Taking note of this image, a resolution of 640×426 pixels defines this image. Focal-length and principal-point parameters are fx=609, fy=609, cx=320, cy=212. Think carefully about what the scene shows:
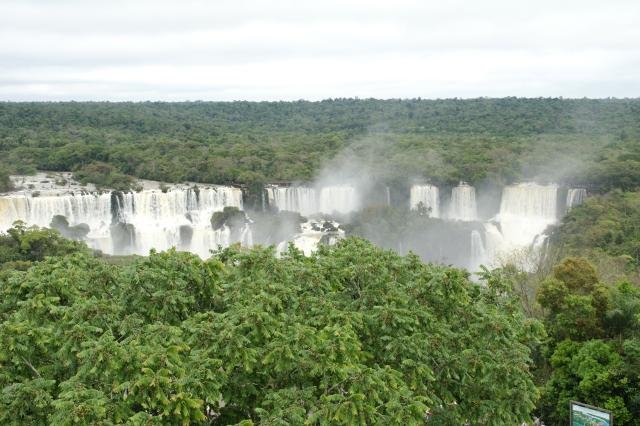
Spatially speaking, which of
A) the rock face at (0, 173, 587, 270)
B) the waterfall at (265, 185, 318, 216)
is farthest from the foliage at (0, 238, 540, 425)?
the waterfall at (265, 185, 318, 216)

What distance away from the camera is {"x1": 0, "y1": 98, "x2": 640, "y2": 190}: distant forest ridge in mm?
40000

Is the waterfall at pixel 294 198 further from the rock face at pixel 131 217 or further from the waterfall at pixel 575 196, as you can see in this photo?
the waterfall at pixel 575 196

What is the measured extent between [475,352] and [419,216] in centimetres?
2925

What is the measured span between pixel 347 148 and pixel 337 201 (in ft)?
37.2

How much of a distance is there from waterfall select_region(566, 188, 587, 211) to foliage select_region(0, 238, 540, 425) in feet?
91.9

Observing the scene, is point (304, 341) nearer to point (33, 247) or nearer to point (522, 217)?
point (33, 247)

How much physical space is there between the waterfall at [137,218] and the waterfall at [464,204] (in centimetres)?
1318

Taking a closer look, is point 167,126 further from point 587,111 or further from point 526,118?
point 587,111

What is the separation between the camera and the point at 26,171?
137 ft

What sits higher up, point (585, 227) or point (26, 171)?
point (26, 171)

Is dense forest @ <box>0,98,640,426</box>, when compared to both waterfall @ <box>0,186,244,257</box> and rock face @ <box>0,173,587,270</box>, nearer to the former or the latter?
rock face @ <box>0,173,587,270</box>

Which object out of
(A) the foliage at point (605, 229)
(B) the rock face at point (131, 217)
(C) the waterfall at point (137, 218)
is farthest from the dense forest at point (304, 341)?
(B) the rock face at point (131, 217)

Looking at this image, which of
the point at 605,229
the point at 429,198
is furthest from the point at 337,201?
the point at 605,229

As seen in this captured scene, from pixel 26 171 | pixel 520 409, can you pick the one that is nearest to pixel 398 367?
pixel 520 409
